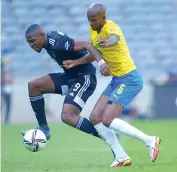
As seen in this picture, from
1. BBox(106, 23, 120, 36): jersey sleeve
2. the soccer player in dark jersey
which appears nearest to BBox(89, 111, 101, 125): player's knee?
the soccer player in dark jersey

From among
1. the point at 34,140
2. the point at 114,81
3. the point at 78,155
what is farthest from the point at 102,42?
the point at 78,155

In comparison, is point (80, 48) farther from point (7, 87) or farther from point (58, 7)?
point (58, 7)

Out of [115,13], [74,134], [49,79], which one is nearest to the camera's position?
[49,79]

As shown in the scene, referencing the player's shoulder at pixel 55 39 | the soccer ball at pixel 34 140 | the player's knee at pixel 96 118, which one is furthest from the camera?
the player's shoulder at pixel 55 39

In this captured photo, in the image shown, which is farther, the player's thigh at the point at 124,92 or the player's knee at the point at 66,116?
the player's knee at the point at 66,116

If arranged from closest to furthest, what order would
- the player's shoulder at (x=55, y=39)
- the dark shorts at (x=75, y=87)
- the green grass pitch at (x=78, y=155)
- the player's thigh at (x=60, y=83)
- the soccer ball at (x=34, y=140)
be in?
the green grass pitch at (x=78, y=155)
the soccer ball at (x=34, y=140)
the player's shoulder at (x=55, y=39)
the dark shorts at (x=75, y=87)
the player's thigh at (x=60, y=83)

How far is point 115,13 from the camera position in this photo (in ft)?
90.5

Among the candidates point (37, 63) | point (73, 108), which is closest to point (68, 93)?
point (73, 108)

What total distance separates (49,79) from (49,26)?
16.1 metres

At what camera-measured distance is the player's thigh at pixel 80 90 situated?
34.7 feet

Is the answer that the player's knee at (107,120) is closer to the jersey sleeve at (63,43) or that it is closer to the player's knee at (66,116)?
the player's knee at (66,116)

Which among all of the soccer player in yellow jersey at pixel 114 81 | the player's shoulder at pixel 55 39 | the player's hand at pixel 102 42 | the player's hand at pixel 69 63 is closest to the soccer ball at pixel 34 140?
the soccer player in yellow jersey at pixel 114 81

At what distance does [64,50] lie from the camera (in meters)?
10.5

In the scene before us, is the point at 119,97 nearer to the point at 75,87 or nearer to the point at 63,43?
the point at 75,87
